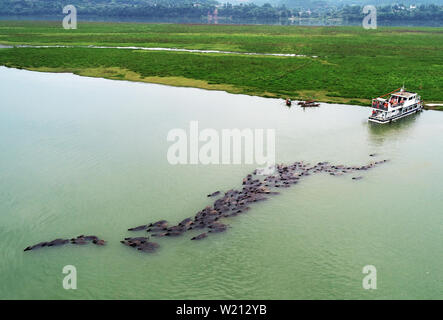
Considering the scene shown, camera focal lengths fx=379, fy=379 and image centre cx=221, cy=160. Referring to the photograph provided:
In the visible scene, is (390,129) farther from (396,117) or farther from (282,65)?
(282,65)

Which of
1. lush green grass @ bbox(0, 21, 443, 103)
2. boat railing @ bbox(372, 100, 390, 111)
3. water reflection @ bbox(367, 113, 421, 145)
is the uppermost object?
lush green grass @ bbox(0, 21, 443, 103)

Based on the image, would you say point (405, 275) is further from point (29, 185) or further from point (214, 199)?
point (29, 185)

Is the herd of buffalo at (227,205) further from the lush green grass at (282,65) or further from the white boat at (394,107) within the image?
the lush green grass at (282,65)

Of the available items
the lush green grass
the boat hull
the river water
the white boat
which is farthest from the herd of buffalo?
the lush green grass

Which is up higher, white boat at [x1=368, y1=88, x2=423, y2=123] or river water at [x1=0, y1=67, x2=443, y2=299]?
white boat at [x1=368, y1=88, x2=423, y2=123]

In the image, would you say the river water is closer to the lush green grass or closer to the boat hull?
the boat hull

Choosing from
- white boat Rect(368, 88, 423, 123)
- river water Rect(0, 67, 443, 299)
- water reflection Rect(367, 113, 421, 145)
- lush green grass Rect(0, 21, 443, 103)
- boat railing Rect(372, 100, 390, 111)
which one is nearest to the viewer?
river water Rect(0, 67, 443, 299)
